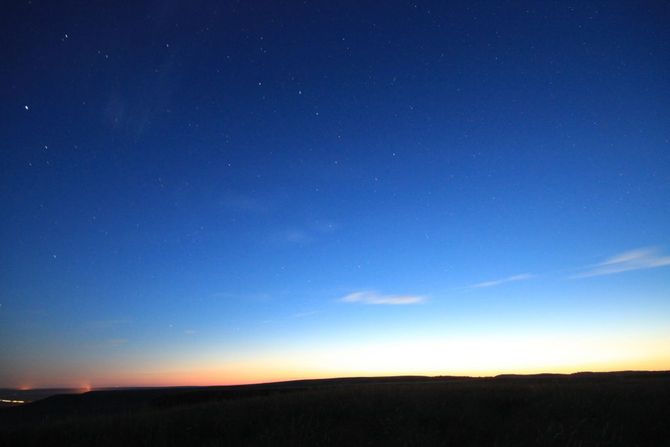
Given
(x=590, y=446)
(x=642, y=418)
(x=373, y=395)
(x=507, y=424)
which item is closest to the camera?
(x=590, y=446)

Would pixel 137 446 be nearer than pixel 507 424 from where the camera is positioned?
Yes

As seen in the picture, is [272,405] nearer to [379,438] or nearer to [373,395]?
[373,395]

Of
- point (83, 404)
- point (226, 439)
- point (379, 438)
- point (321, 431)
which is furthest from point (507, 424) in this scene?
point (83, 404)

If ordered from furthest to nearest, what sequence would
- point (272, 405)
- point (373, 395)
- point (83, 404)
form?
point (83, 404)
point (373, 395)
point (272, 405)

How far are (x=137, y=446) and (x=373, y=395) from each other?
6.23m

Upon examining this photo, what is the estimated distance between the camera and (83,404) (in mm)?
26781

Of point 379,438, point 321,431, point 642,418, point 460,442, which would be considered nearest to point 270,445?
point 321,431

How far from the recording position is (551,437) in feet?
23.1

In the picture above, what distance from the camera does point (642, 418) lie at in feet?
28.4

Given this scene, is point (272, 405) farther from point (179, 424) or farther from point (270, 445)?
point (270, 445)

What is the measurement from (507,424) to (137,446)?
A: 22.8ft

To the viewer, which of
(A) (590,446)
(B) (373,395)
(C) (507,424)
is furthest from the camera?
(B) (373,395)

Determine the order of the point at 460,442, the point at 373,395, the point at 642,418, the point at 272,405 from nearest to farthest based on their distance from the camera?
the point at 460,442
the point at 642,418
the point at 272,405
the point at 373,395

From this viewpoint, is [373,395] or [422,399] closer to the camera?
A: [422,399]
